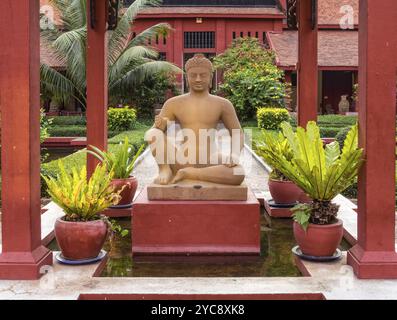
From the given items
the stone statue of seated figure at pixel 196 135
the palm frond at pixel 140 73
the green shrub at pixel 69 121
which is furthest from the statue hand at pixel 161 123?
the green shrub at pixel 69 121

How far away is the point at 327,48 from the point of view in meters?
27.8

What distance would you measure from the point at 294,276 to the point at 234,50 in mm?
21586

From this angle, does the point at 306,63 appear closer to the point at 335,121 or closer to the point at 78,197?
the point at 78,197

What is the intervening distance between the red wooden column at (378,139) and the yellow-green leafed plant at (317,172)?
0.27m

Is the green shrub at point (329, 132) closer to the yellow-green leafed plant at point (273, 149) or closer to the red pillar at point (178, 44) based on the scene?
the red pillar at point (178, 44)

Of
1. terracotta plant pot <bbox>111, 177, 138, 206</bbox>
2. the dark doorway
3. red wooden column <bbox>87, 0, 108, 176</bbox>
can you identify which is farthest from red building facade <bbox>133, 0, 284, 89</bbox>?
terracotta plant pot <bbox>111, 177, 138, 206</bbox>

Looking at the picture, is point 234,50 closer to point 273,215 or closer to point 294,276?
point 273,215

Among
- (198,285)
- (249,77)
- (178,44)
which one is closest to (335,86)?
(249,77)

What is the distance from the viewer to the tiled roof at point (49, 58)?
23.3m

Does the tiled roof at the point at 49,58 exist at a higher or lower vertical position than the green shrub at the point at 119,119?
higher

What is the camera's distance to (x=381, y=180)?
521 centimetres

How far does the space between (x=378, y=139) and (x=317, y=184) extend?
0.74 m
